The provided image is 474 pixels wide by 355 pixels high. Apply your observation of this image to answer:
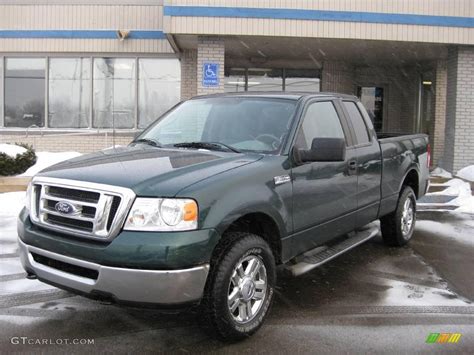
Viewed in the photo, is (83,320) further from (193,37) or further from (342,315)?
(193,37)

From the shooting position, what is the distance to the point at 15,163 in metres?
11.2

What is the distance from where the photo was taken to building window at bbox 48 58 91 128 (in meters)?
15.0

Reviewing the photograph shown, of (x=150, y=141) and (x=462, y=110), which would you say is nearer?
(x=150, y=141)

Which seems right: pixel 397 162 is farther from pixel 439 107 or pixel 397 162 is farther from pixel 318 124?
pixel 439 107

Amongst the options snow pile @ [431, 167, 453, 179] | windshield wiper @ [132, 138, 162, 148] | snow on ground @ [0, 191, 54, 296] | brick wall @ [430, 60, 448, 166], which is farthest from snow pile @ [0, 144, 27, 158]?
brick wall @ [430, 60, 448, 166]

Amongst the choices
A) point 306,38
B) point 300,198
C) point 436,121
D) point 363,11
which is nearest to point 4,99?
point 306,38

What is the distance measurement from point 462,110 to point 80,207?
10628mm

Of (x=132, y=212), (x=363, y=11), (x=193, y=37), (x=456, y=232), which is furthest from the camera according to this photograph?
(x=193, y=37)

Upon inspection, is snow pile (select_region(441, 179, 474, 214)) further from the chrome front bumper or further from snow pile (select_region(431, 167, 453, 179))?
the chrome front bumper

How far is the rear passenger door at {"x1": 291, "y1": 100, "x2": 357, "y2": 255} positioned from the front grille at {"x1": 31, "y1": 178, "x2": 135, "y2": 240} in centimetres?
151

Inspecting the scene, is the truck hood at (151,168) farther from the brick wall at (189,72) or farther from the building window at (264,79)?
the building window at (264,79)

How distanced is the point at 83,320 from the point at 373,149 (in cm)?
337

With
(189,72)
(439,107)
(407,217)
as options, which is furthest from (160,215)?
(439,107)

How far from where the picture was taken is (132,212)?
3.37 metres
